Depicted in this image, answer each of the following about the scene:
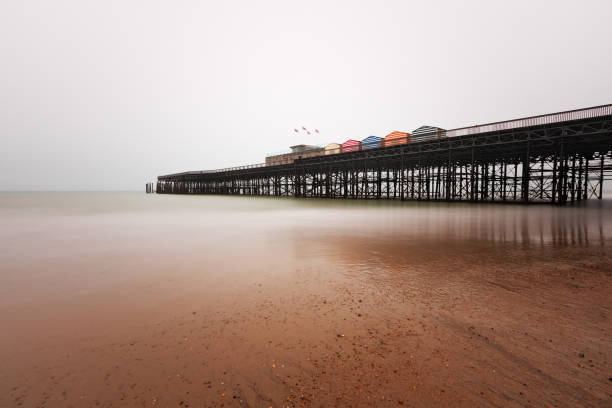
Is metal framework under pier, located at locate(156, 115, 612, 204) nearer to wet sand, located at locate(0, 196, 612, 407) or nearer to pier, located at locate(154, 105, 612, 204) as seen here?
pier, located at locate(154, 105, 612, 204)

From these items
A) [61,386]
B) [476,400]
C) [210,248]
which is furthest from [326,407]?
[210,248]

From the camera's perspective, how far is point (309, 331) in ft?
8.28

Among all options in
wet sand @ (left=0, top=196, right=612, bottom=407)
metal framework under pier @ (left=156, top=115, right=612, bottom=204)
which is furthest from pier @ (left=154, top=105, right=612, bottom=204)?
wet sand @ (left=0, top=196, right=612, bottom=407)

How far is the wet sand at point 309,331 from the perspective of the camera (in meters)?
1.76

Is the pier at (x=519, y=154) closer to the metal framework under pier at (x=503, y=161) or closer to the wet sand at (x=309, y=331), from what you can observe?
the metal framework under pier at (x=503, y=161)

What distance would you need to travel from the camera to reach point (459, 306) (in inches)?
118

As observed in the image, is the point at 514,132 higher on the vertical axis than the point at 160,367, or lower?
higher

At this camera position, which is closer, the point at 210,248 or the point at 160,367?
the point at 160,367

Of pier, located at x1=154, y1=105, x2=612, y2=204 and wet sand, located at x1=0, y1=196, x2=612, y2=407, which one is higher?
pier, located at x1=154, y1=105, x2=612, y2=204

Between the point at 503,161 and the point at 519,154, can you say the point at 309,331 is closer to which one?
the point at 519,154

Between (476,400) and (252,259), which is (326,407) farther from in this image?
(252,259)

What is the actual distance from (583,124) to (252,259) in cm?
2568

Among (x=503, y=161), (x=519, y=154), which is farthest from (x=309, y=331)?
(x=503, y=161)

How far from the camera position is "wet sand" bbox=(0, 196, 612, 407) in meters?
1.76
